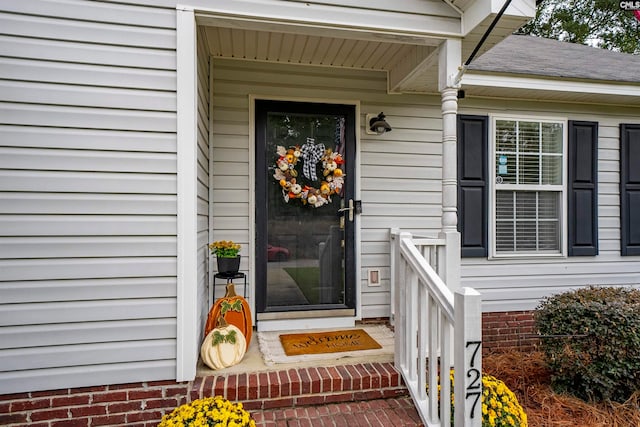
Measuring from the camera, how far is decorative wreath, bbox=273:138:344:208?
3332 mm

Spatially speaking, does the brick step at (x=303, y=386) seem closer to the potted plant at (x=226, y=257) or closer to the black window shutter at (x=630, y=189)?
the potted plant at (x=226, y=257)

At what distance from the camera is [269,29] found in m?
2.48

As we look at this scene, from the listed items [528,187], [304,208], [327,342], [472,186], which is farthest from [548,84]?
[327,342]

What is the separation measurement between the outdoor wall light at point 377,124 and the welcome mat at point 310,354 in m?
1.81

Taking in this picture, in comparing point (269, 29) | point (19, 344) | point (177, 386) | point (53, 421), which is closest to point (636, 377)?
point (177, 386)

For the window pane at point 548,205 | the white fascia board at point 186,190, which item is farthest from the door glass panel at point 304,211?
the window pane at point 548,205

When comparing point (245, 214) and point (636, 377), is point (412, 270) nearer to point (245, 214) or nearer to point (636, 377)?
point (245, 214)

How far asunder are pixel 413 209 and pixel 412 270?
1470mm

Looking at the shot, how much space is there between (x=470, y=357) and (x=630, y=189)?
3.70 m

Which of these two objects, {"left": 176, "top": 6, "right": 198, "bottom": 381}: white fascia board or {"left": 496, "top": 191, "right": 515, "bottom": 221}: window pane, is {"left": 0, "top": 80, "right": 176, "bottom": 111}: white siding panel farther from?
{"left": 496, "top": 191, "right": 515, "bottom": 221}: window pane

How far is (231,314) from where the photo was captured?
2.69m

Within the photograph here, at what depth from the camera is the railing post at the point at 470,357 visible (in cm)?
173

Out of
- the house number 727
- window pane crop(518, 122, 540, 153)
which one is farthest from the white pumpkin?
window pane crop(518, 122, 540, 153)

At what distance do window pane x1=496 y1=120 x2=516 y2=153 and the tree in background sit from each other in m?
10.3
